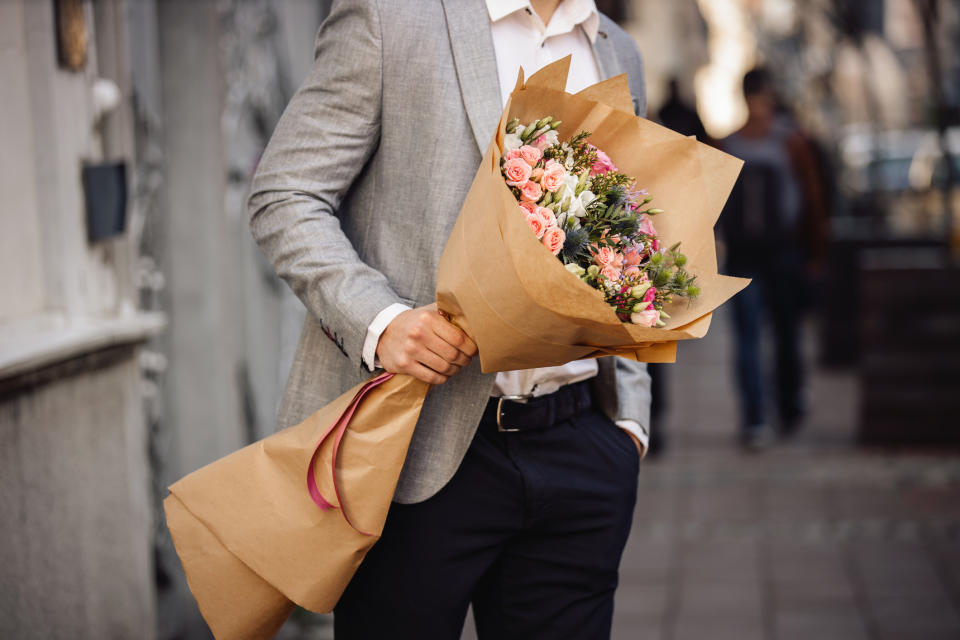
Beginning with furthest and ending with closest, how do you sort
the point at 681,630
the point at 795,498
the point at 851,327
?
the point at 851,327 < the point at 795,498 < the point at 681,630

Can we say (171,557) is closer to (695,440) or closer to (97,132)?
(97,132)

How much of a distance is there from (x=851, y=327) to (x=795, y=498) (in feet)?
14.3

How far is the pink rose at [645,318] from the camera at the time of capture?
5.75 feet

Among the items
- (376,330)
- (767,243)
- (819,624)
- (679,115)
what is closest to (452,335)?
(376,330)

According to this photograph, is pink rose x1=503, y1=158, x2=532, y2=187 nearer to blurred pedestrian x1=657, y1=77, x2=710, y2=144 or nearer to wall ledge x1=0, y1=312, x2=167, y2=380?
wall ledge x1=0, y1=312, x2=167, y2=380

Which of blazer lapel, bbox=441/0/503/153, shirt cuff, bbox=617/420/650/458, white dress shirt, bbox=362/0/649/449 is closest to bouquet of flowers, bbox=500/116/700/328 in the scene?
blazer lapel, bbox=441/0/503/153

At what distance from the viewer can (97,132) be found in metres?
3.30

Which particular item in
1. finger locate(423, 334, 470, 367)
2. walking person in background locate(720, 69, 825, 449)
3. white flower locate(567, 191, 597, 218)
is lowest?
walking person in background locate(720, 69, 825, 449)

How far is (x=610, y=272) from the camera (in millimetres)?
1755

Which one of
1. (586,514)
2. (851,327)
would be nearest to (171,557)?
(586,514)

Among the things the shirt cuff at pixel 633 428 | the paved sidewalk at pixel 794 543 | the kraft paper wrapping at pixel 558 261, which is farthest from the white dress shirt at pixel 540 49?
the paved sidewalk at pixel 794 543

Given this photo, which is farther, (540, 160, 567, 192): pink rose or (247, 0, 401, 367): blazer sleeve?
(247, 0, 401, 367): blazer sleeve

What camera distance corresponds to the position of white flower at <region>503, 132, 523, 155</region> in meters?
1.78

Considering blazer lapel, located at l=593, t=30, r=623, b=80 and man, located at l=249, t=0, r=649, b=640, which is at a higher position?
blazer lapel, located at l=593, t=30, r=623, b=80
